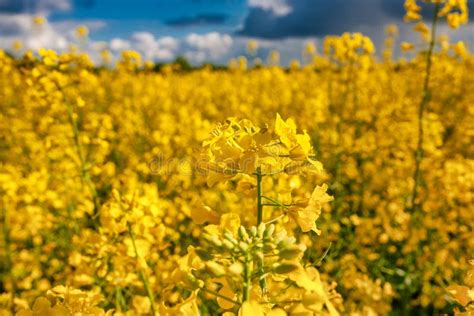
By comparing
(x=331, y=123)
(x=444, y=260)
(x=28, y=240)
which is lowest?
(x=28, y=240)

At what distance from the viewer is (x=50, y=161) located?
6.39 metres

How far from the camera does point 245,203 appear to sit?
3959 millimetres

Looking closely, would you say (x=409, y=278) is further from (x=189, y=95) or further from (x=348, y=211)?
(x=189, y=95)

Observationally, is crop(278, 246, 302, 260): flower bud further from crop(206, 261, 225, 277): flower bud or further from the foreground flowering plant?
crop(206, 261, 225, 277): flower bud

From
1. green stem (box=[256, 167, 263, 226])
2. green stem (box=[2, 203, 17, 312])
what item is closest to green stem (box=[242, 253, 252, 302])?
Result: green stem (box=[256, 167, 263, 226])

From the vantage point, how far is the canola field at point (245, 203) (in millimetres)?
1142

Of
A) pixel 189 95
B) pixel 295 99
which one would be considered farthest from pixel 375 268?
pixel 189 95

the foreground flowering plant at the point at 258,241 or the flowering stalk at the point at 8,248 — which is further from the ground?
the foreground flowering plant at the point at 258,241

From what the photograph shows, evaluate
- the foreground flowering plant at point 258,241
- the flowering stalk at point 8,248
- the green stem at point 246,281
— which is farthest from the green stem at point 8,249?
the green stem at point 246,281

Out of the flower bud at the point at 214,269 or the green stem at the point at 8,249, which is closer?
the flower bud at the point at 214,269

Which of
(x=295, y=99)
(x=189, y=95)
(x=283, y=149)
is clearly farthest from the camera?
(x=189, y=95)

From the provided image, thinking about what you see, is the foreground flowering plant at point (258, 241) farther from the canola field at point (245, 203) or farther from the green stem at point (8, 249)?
the green stem at point (8, 249)

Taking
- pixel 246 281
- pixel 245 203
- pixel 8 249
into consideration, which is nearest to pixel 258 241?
pixel 246 281

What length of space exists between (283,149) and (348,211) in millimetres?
3718
